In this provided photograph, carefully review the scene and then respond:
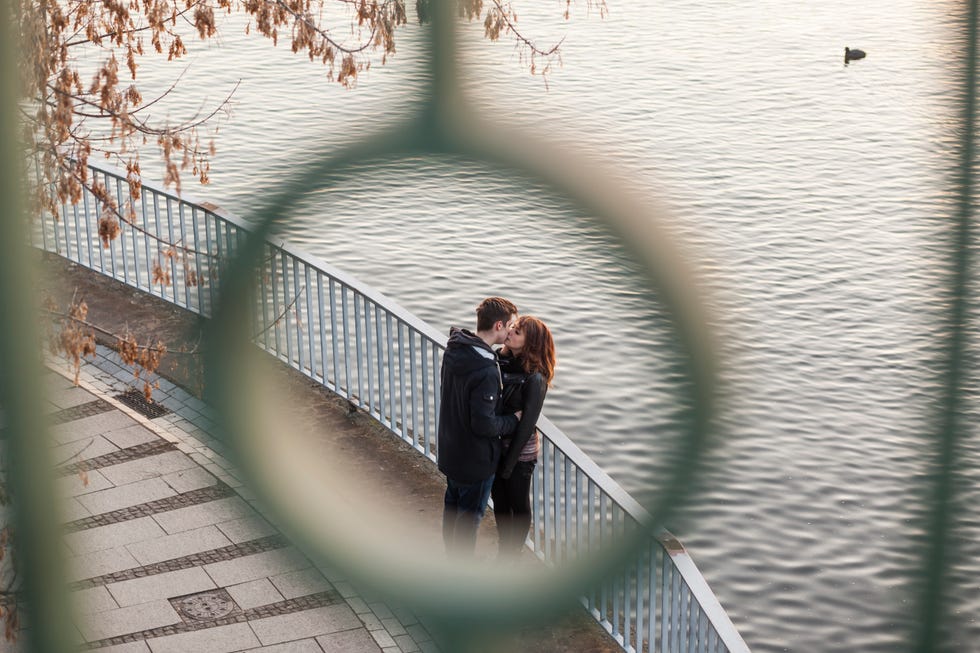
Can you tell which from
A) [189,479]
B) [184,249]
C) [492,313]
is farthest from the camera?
[189,479]

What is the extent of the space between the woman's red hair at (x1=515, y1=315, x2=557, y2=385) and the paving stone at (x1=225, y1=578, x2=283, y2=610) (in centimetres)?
149

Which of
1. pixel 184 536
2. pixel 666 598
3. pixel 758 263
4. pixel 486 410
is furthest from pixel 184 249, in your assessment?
pixel 758 263

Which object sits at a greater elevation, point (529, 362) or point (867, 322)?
point (529, 362)

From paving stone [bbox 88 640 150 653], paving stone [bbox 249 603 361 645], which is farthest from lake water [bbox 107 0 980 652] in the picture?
paving stone [bbox 88 640 150 653]


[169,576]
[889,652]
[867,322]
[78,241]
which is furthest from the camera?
[867,322]

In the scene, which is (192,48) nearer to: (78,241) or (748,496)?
(78,241)

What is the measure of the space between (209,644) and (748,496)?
418 cm

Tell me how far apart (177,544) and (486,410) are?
188 centimetres

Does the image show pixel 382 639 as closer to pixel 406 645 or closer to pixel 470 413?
pixel 406 645

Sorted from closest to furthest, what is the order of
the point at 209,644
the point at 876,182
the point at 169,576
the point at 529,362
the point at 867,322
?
the point at 529,362 → the point at 209,644 → the point at 169,576 → the point at 867,322 → the point at 876,182

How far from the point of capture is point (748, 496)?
8.11m

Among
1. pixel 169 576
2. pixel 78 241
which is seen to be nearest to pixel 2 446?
pixel 169 576

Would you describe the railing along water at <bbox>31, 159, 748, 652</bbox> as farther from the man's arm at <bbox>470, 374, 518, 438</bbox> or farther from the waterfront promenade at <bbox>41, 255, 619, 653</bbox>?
the man's arm at <bbox>470, 374, 518, 438</bbox>

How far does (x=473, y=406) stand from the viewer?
428 cm
